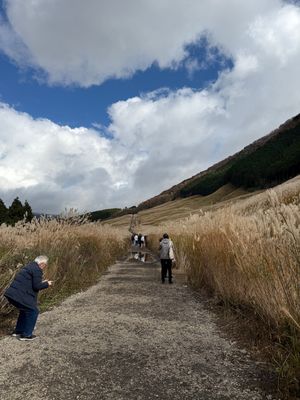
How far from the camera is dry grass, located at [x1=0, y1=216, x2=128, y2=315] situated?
8777 mm

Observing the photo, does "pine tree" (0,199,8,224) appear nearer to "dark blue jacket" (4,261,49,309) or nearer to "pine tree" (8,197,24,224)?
"pine tree" (8,197,24,224)

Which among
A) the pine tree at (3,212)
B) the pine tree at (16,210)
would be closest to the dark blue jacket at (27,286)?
the pine tree at (3,212)

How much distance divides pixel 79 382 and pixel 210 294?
646 centimetres

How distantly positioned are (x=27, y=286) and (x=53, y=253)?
15.3ft

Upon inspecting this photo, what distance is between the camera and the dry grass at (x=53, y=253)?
8.78m

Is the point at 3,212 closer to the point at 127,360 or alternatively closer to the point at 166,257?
the point at 166,257

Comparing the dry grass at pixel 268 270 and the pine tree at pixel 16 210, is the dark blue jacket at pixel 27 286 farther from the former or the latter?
the pine tree at pixel 16 210

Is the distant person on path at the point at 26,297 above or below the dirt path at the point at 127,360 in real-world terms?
above

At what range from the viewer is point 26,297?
274 inches

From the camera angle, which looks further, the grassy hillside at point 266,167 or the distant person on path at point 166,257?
the grassy hillside at point 266,167

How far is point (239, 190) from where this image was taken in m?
112

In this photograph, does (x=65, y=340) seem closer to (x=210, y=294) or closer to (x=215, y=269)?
(x=215, y=269)

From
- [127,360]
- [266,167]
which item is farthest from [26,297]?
[266,167]

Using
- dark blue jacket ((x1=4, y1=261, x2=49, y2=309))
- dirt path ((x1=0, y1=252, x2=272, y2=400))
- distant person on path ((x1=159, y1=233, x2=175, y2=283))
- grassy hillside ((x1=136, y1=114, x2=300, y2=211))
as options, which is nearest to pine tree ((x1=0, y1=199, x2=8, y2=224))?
distant person on path ((x1=159, y1=233, x2=175, y2=283))
